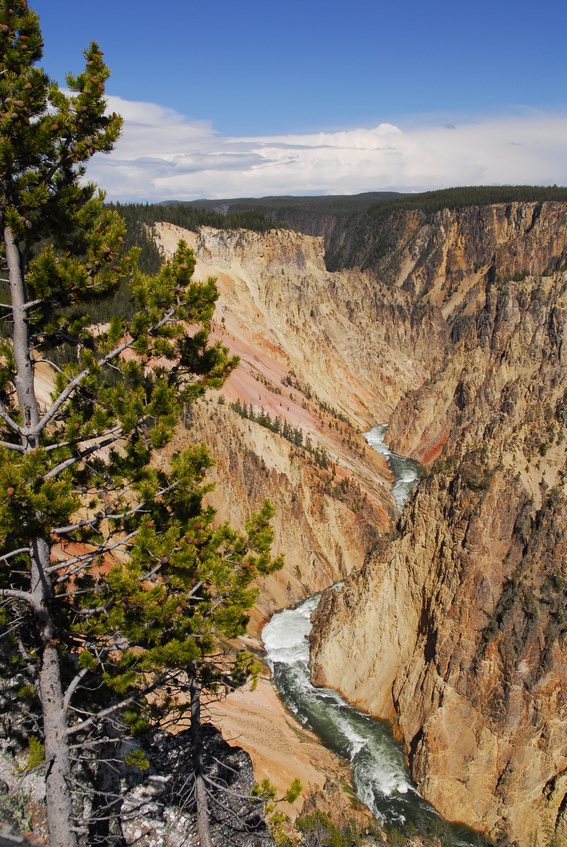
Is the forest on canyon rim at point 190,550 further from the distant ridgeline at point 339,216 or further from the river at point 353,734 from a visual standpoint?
the distant ridgeline at point 339,216

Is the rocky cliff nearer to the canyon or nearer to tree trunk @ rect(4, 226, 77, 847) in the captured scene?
the canyon

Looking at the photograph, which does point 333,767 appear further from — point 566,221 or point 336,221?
point 336,221

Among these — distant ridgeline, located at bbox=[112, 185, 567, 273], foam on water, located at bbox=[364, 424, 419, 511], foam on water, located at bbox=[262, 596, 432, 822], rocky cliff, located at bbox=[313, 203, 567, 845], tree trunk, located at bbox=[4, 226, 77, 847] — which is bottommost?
foam on water, located at bbox=[364, 424, 419, 511]

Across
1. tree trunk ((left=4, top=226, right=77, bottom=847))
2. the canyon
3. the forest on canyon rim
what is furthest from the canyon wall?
tree trunk ((left=4, top=226, right=77, bottom=847))

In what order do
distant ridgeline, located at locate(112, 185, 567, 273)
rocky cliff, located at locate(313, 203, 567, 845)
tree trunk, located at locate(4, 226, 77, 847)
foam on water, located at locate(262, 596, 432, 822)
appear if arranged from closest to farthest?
1. tree trunk, located at locate(4, 226, 77, 847)
2. rocky cliff, located at locate(313, 203, 567, 845)
3. foam on water, located at locate(262, 596, 432, 822)
4. distant ridgeline, located at locate(112, 185, 567, 273)

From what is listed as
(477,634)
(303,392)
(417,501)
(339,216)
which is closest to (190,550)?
(477,634)

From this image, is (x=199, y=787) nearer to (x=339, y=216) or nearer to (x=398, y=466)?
(x=398, y=466)
